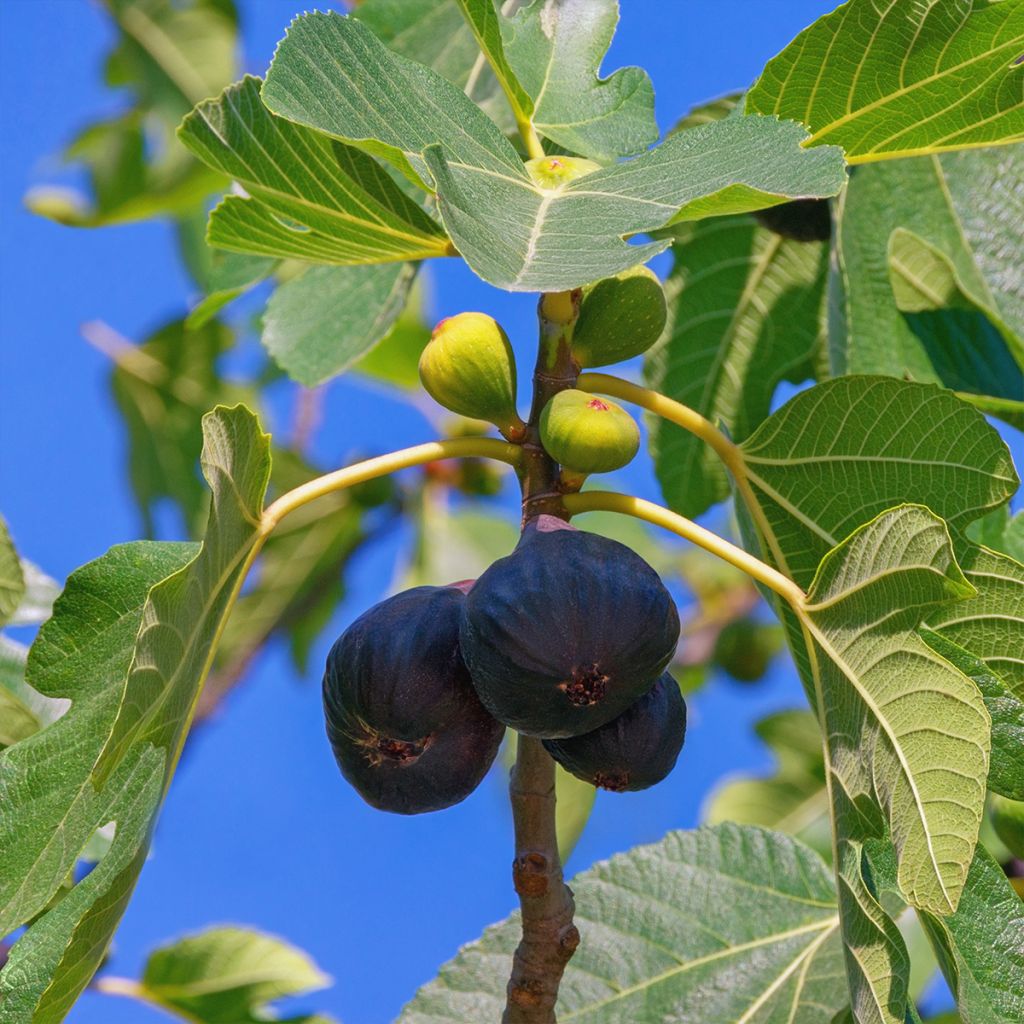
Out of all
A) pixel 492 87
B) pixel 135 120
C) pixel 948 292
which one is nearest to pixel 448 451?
pixel 492 87

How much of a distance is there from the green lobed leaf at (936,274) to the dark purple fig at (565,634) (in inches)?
26.3

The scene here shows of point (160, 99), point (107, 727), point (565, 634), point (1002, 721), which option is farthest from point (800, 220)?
point (160, 99)

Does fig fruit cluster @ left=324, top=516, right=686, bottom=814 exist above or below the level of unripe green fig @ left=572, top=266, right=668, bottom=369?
below

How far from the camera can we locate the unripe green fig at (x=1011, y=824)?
56.1 inches

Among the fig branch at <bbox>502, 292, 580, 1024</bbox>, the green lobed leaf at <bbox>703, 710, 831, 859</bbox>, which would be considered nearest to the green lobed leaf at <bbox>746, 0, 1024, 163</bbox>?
the fig branch at <bbox>502, 292, 580, 1024</bbox>

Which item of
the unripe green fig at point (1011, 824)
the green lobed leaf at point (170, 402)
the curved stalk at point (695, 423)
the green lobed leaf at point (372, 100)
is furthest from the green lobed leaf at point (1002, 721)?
the green lobed leaf at point (170, 402)

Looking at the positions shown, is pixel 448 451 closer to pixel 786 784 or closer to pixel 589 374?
pixel 589 374

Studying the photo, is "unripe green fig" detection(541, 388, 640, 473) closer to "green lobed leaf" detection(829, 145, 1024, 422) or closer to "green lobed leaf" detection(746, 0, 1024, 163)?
"green lobed leaf" detection(746, 0, 1024, 163)

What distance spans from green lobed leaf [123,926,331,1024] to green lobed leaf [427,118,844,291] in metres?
1.35

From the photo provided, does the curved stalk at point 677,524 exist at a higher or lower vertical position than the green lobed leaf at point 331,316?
lower

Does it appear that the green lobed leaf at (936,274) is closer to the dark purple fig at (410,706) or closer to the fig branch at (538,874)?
the fig branch at (538,874)

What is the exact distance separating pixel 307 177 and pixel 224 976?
123cm

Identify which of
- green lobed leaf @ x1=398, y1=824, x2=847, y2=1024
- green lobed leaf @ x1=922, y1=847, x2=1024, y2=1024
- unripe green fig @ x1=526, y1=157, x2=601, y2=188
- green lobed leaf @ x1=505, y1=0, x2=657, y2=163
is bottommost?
green lobed leaf @ x1=922, y1=847, x2=1024, y2=1024

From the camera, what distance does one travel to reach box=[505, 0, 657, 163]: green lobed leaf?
1.32 metres
